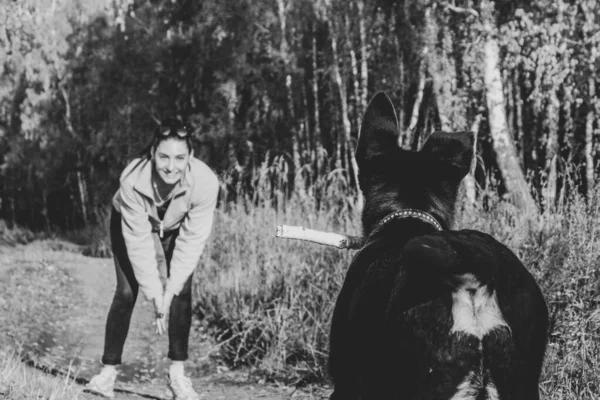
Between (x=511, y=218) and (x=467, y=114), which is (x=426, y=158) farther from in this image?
(x=467, y=114)

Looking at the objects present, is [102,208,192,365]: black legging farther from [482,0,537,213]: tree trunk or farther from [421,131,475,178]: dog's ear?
[482,0,537,213]: tree trunk

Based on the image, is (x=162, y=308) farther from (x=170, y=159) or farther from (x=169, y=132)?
(x=169, y=132)

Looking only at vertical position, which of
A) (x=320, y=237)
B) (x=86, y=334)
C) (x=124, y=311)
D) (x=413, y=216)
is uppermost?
(x=413, y=216)

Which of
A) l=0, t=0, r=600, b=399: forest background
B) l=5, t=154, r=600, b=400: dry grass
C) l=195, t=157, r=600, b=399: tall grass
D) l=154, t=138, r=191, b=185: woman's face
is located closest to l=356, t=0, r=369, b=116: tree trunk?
l=0, t=0, r=600, b=399: forest background

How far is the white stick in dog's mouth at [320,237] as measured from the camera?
3.51m

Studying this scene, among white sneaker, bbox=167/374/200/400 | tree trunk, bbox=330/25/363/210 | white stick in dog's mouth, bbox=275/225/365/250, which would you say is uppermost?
tree trunk, bbox=330/25/363/210

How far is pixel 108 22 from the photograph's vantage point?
69.0ft

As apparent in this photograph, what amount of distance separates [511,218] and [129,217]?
2.87 meters

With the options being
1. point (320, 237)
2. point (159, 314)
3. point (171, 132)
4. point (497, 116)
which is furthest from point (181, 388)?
point (497, 116)

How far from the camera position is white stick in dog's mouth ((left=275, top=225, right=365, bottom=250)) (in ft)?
11.5

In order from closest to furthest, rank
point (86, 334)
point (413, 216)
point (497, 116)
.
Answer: point (413, 216) → point (86, 334) → point (497, 116)

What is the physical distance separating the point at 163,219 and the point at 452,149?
2.65 meters

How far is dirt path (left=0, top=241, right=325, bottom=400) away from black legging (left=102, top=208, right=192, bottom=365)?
371 millimetres

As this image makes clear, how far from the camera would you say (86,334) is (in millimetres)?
8180
